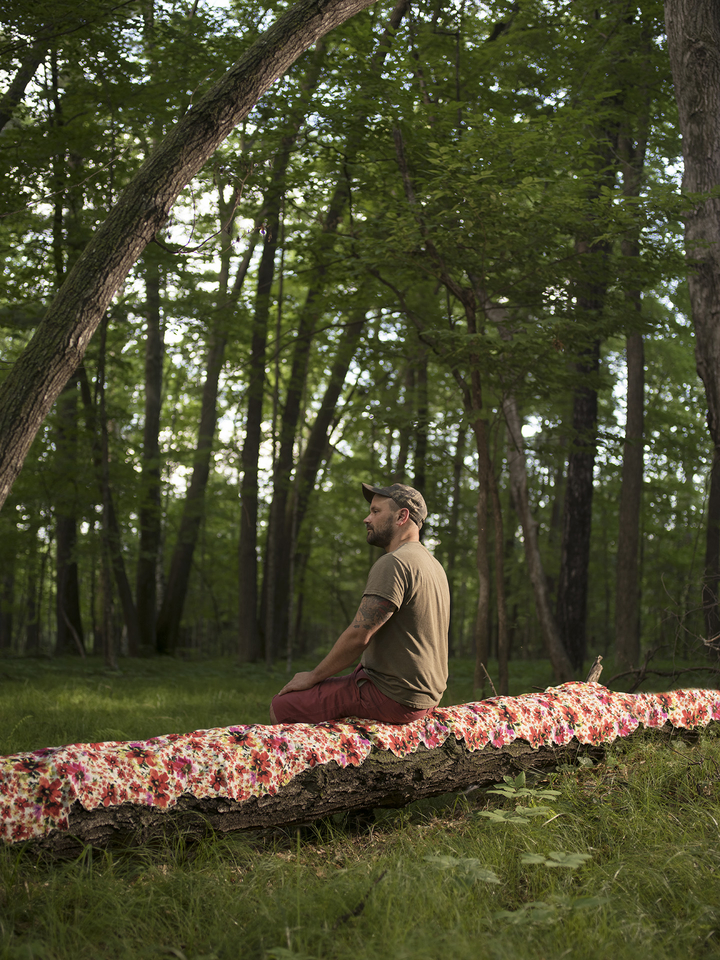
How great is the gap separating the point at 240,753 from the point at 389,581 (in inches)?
43.4

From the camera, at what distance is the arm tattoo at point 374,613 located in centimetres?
375

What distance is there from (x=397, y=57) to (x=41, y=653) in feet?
34.9

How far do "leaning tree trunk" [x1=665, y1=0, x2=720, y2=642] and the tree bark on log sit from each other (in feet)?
12.4

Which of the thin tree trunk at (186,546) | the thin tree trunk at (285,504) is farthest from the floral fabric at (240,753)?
the thin tree trunk at (186,546)

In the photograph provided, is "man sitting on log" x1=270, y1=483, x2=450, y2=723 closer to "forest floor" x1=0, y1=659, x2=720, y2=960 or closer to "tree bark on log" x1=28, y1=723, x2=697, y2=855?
"tree bark on log" x1=28, y1=723, x2=697, y2=855

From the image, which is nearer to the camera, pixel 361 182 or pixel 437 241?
pixel 437 241

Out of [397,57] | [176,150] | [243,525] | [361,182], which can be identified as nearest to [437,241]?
[361,182]

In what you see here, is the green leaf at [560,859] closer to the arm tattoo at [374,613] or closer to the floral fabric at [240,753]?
the floral fabric at [240,753]

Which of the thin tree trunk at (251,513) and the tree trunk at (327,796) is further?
the thin tree trunk at (251,513)

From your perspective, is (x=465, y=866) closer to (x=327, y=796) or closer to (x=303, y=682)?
(x=327, y=796)

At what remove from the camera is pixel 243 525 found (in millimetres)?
14320

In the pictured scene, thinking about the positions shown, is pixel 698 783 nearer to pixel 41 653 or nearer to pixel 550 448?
pixel 550 448

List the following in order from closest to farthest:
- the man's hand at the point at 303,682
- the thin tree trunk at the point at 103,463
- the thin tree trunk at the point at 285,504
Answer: the man's hand at the point at 303,682 → the thin tree trunk at the point at 103,463 → the thin tree trunk at the point at 285,504

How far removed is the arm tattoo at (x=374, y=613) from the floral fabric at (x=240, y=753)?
1.79ft
